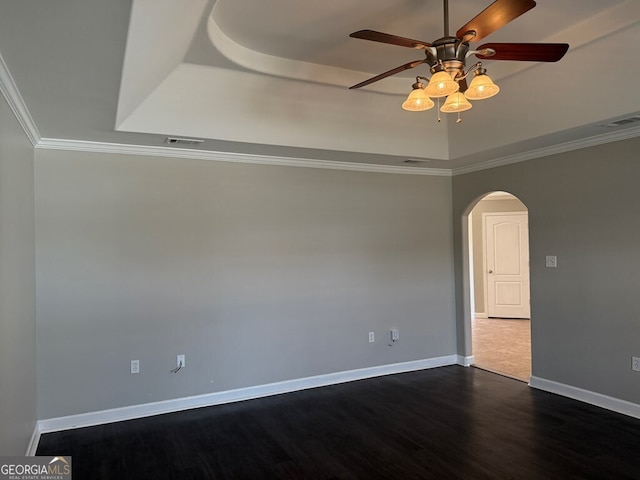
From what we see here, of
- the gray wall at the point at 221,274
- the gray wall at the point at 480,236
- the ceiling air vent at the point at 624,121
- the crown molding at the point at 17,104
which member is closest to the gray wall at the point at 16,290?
the crown molding at the point at 17,104

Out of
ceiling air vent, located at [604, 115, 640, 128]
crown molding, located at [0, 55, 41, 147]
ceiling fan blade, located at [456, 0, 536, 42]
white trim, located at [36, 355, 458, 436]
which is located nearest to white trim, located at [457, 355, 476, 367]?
white trim, located at [36, 355, 458, 436]

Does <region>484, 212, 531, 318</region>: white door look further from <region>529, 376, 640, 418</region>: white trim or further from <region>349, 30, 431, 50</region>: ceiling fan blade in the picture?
<region>349, 30, 431, 50</region>: ceiling fan blade

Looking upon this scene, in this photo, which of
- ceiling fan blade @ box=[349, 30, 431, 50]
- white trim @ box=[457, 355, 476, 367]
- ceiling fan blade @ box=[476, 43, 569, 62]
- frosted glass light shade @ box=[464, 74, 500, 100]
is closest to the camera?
ceiling fan blade @ box=[349, 30, 431, 50]

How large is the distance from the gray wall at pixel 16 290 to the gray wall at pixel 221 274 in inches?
12.6

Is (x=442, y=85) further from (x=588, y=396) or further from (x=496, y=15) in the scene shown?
(x=588, y=396)

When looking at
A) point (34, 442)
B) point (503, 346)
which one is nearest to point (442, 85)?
point (34, 442)

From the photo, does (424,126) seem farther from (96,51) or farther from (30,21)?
(30,21)

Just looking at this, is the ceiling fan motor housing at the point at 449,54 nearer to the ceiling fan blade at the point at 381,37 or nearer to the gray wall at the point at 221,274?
the ceiling fan blade at the point at 381,37

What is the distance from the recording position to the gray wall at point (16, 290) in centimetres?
235

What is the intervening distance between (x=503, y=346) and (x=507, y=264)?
2701 mm

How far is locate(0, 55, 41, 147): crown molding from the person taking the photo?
226 cm

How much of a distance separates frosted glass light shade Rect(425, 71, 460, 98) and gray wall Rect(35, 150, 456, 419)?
2.37 m

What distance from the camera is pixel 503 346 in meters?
6.36

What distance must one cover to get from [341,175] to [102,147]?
95.3 inches
